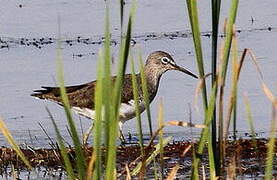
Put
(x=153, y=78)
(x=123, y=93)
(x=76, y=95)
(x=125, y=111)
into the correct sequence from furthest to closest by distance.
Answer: (x=153, y=78), (x=76, y=95), (x=123, y=93), (x=125, y=111)

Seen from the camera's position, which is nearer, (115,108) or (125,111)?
(115,108)

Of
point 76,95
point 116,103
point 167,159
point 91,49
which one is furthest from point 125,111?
point 116,103

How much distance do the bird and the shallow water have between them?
0.23 m

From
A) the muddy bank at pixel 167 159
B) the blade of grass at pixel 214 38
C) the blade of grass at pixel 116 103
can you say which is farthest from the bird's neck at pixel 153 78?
the blade of grass at pixel 116 103

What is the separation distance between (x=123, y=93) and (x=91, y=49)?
4156mm

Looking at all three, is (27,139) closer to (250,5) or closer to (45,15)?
(45,15)

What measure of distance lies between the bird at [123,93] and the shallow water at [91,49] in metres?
0.23

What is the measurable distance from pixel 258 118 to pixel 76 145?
6.07m

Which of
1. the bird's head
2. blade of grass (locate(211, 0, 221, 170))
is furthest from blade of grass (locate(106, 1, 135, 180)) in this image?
the bird's head

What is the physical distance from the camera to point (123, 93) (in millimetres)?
9953

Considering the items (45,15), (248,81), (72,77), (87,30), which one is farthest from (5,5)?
(248,81)

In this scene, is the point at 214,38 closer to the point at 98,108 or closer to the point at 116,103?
the point at 116,103

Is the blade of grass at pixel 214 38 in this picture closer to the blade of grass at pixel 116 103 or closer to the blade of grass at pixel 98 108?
the blade of grass at pixel 116 103

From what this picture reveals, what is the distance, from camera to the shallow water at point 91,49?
10.2m
